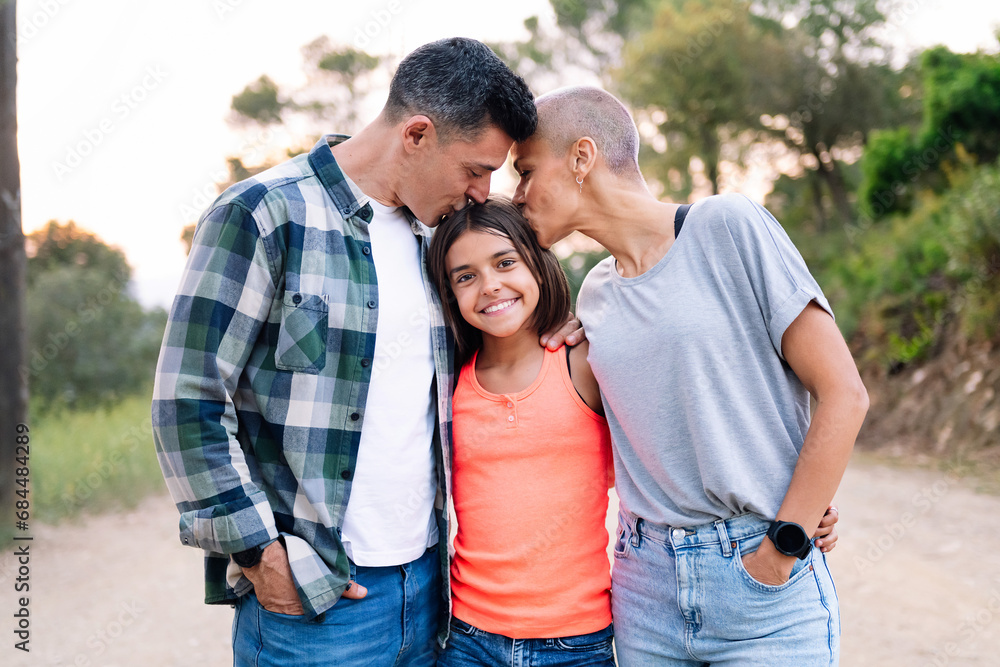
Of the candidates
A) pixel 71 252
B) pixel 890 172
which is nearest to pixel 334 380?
pixel 71 252

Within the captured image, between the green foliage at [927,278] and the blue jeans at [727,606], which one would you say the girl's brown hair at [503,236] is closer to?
the blue jeans at [727,606]

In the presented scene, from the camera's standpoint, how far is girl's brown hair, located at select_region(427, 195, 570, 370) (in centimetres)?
215

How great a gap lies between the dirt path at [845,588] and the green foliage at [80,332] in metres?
3.83

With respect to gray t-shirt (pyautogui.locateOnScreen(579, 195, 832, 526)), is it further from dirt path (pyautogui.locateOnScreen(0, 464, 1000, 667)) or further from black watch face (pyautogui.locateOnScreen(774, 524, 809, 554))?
dirt path (pyautogui.locateOnScreen(0, 464, 1000, 667))

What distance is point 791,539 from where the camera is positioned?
164 cm

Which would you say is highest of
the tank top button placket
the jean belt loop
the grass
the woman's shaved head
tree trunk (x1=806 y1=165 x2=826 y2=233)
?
tree trunk (x1=806 y1=165 x2=826 y2=233)

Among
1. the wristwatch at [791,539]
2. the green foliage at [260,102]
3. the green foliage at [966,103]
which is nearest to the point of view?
the wristwatch at [791,539]

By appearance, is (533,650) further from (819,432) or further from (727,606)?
(819,432)

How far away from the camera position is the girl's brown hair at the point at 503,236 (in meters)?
2.15

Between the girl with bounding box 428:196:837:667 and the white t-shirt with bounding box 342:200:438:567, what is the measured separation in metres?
0.10

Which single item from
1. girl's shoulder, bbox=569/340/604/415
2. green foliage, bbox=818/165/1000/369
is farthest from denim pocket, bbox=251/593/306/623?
green foliage, bbox=818/165/1000/369

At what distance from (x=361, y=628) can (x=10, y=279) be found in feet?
19.7

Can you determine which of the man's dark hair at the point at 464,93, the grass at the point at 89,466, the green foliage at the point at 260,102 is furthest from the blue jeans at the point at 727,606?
the green foliage at the point at 260,102

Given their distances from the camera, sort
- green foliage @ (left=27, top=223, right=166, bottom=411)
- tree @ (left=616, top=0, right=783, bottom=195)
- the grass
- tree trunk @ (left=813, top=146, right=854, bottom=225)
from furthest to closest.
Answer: tree trunk @ (left=813, top=146, right=854, bottom=225)
tree @ (left=616, top=0, right=783, bottom=195)
green foliage @ (left=27, top=223, right=166, bottom=411)
the grass
